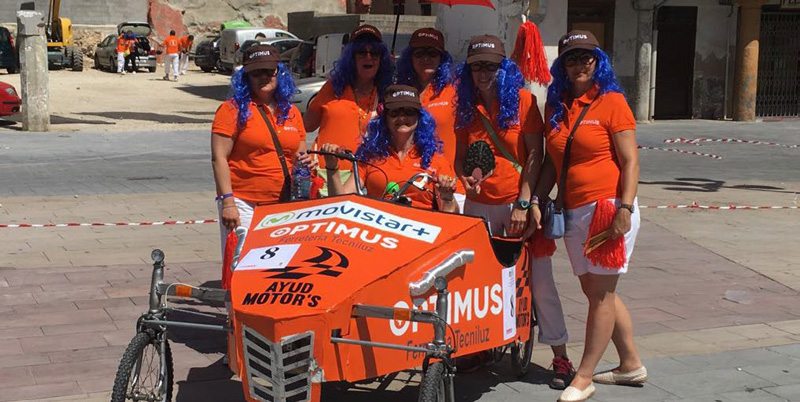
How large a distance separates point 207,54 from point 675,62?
65.3ft

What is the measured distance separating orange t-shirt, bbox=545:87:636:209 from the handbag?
0.07 ft

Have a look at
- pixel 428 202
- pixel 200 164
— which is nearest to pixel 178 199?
pixel 200 164

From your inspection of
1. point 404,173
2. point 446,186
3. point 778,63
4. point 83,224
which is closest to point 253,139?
point 404,173

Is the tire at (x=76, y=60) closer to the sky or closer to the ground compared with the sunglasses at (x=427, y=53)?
closer to the ground

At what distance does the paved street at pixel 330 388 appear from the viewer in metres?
6.37

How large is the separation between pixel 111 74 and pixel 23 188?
26.8m

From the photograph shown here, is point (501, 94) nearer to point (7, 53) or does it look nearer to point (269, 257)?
point (269, 257)

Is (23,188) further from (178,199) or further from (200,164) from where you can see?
(200,164)

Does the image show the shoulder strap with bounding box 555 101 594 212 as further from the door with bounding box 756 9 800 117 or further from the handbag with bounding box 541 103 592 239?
the door with bounding box 756 9 800 117

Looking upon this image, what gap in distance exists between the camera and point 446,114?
661cm

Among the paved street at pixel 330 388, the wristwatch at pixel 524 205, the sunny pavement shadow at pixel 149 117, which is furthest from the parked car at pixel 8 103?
the wristwatch at pixel 524 205

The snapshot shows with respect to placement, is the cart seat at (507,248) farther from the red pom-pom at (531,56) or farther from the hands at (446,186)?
the red pom-pom at (531,56)

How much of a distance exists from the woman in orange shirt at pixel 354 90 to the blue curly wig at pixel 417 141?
917 millimetres

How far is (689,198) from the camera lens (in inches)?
547
